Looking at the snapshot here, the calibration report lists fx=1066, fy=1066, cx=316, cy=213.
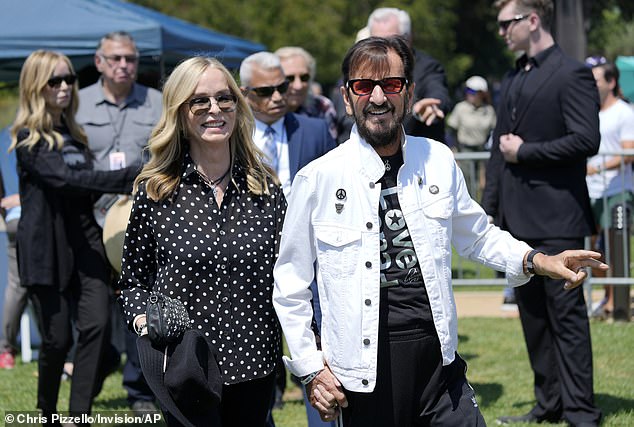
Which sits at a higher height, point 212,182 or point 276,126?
point 276,126

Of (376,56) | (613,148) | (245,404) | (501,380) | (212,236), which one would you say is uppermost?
(376,56)

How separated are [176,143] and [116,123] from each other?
3088 mm

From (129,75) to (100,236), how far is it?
1.53 m

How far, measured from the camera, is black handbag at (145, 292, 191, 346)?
151 inches

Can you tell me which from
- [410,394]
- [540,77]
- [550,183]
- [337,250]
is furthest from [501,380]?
[337,250]

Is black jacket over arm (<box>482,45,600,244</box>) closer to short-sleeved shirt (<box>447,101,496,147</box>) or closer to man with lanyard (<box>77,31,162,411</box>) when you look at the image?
man with lanyard (<box>77,31,162,411</box>)

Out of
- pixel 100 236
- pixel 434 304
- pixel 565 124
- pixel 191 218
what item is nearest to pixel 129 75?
pixel 100 236

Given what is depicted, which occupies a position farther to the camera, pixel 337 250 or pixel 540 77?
pixel 540 77

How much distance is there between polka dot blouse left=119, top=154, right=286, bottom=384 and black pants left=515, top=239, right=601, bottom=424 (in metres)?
2.59

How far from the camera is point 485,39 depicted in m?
41.0

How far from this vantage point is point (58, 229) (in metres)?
6.12

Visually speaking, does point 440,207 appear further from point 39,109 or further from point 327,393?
point 39,109

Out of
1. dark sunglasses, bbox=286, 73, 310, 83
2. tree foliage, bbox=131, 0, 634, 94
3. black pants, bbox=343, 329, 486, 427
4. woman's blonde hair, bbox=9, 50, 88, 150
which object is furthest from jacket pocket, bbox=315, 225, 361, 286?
tree foliage, bbox=131, 0, 634, 94

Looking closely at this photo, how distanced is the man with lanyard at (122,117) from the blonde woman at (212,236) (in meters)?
2.79
